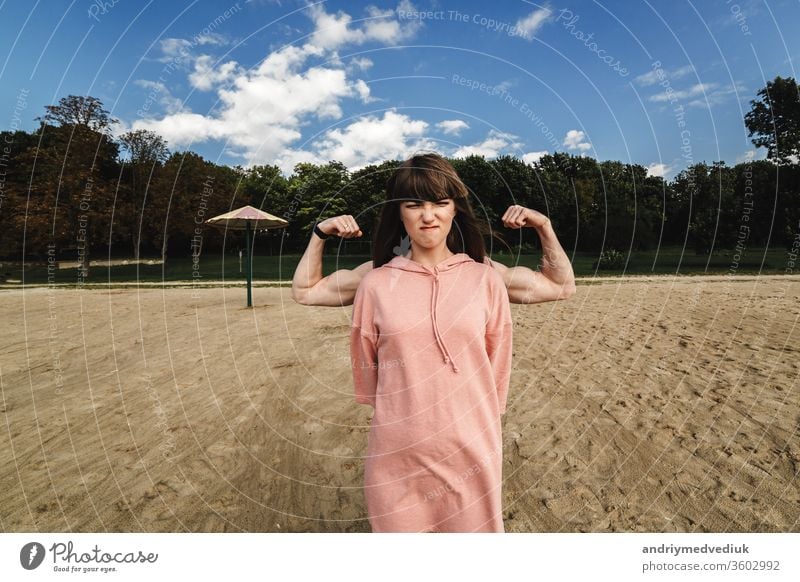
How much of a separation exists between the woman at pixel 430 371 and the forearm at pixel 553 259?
0.23 m

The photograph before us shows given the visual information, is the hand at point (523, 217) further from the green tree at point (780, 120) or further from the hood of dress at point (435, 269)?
the green tree at point (780, 120)

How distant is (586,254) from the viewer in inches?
1563

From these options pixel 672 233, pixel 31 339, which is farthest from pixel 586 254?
pixel 31 339

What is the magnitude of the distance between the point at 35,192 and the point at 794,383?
108ft

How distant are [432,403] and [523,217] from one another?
84 centimetres

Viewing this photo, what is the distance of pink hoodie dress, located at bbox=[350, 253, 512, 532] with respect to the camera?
173cm

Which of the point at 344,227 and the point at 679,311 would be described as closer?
the point at 344,227

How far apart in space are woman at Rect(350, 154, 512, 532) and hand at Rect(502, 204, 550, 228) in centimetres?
24

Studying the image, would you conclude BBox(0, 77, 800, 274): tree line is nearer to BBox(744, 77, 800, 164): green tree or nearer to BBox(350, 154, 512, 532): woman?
BBox(744, 77, 800, 164): green tree

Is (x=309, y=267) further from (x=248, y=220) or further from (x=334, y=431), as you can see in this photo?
(x=248, y=220)

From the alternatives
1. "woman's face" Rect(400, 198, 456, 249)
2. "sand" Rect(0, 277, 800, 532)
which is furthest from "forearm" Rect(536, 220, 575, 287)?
"sand" Rect(0, 277, 800, 532)

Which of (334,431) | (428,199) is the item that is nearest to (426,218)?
(428,199)

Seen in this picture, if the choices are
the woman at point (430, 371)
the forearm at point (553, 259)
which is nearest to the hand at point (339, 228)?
the woman at point (430, 371)
